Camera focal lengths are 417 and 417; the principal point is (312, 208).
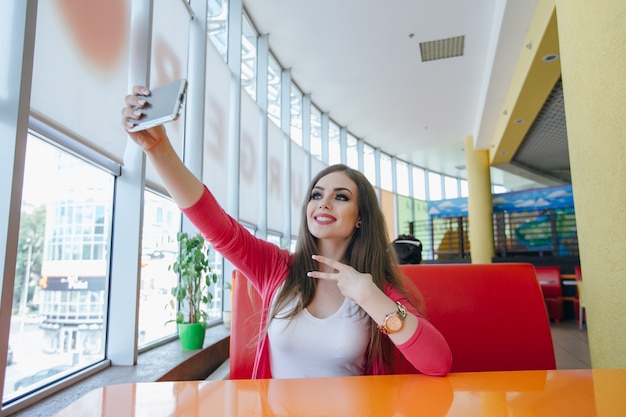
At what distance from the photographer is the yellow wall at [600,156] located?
152 centimetres

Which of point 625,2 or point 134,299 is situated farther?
point 134,299

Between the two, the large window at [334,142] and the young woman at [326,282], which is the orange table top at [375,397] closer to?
the young woman at [326,282]

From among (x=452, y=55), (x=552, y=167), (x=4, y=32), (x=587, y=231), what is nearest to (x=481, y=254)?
(x=552, y=167)

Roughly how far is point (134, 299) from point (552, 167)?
10899 millimetres

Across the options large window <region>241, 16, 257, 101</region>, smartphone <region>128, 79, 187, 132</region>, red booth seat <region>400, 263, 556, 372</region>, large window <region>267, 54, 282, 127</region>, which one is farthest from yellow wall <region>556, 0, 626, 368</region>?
large window <region>267, 54, 282, 127</region>

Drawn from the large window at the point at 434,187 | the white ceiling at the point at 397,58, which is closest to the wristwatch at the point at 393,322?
the white ceiling at the point at 397,58

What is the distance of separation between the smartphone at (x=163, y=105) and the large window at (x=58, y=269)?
51.5 inches

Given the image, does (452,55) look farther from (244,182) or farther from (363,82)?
(244,182)

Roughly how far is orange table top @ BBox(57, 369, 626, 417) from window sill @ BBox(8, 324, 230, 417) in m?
1.48

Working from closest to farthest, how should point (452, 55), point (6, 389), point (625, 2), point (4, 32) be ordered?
point (625, 2), point (4, 32), point (6, 389), point (452, 55)

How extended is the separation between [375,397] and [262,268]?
0.85 m

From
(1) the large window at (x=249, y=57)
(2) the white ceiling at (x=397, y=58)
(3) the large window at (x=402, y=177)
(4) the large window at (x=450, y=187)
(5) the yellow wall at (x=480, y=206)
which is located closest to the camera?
(2) the white ceiling at (x=397, y=58)

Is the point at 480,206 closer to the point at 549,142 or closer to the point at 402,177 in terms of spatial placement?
the point at 549,142

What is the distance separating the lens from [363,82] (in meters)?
7.98
